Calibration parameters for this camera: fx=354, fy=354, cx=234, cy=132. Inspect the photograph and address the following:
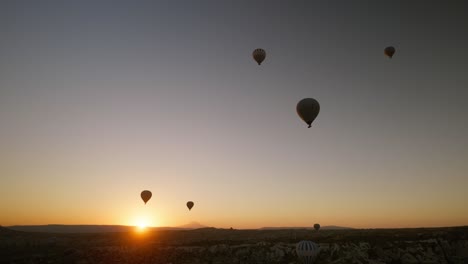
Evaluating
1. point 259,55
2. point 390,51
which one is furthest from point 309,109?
point 390,51

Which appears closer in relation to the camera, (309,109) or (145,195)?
(309,109)

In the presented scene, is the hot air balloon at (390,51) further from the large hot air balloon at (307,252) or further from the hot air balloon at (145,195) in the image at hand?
the hot air balloon at (145,195)

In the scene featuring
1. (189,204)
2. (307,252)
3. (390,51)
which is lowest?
(307,252)

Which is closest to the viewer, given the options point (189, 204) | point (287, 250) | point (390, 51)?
point (287, 250)

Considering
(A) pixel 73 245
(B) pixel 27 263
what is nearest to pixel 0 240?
(A) pixel 73 245

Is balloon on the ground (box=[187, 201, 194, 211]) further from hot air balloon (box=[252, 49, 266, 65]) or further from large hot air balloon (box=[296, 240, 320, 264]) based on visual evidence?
large hot air balloon (box=[296, 240, 320, 264])

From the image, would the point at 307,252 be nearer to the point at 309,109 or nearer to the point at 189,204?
the point at 309,109

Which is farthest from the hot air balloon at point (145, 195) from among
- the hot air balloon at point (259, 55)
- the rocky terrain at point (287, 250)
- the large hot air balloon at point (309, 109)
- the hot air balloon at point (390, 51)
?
the hot air balloon at point (390, 51)
